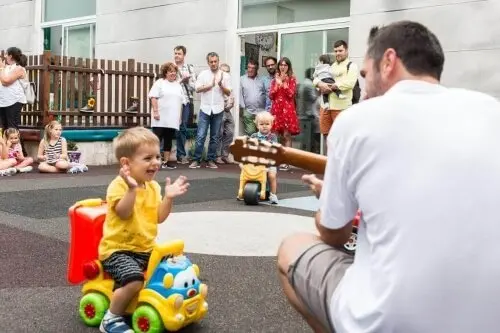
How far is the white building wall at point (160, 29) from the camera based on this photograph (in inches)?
522

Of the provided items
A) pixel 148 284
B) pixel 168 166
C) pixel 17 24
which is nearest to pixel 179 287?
pixel 148 284

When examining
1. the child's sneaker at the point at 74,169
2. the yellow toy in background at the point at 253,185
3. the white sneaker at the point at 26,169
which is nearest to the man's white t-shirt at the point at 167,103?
the child's sneaker at the point at 74,169

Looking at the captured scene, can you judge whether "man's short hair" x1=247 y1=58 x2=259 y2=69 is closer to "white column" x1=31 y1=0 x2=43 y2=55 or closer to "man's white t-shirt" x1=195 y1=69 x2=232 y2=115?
"man's white t-shirt" x1=195 y1=69 x2=232 y2=115

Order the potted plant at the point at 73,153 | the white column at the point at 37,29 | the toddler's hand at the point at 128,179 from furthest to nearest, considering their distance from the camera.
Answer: the white column at the point at 37,29 < the potted plant at the point at 73,153 < the toddler's hand at the point at 128,179

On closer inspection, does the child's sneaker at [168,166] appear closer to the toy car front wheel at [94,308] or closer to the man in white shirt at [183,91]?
the man in white shirt at [183,91]

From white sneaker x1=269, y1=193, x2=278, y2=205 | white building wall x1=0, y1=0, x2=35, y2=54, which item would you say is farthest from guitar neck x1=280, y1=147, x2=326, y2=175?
white building wall x1=0, y1=0, x2=35, y2=54

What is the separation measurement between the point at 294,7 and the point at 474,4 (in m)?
3.81

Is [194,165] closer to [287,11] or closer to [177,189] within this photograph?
[287,11]

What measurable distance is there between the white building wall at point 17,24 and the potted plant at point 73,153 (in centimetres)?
816

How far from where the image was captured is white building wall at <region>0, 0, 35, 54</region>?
18141mm

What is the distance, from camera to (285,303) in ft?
12.2

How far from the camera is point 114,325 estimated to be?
307 cm

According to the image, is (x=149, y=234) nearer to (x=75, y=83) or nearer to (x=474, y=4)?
(x=474, y=4)

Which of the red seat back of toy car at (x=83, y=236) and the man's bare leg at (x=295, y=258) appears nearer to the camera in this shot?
the man's bare leg at (x=295, y=258)
